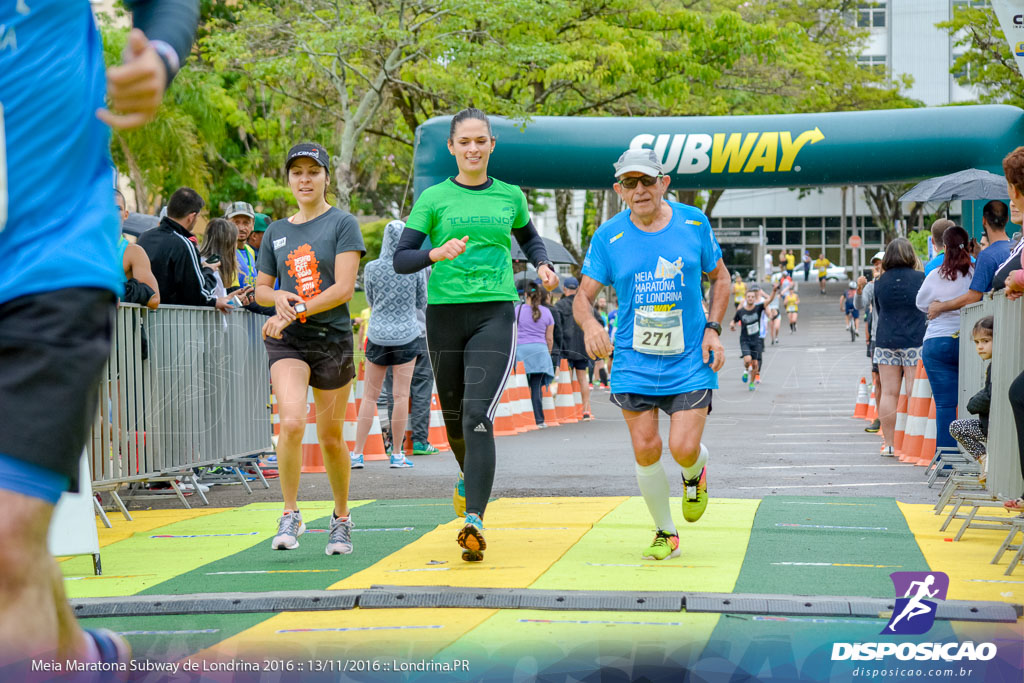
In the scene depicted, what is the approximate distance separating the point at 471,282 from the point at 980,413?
124 inches

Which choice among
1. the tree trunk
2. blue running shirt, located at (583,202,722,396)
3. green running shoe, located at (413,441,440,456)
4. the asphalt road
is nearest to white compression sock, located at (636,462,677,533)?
blue running shirt, located at (583,202,722,396)

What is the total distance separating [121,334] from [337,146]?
2633 centimetres

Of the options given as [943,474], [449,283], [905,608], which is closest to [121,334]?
[449,283]

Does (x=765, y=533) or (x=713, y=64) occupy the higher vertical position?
(x=713, y=64)

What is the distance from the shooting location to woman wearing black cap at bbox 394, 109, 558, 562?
572 cm

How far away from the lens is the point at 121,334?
299 inches

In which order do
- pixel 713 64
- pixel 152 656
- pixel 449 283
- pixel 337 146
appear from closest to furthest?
pixel 152 656
pixel 449 283
pixel 713 64
pixel 337 146

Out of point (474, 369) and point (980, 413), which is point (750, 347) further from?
point (474, 369)

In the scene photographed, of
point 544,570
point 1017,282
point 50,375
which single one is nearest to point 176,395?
point 544,570

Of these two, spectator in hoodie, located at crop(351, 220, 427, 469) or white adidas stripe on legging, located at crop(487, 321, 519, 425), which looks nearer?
white adidas stripe on legging, located at crop(487, 321, 519, 425)

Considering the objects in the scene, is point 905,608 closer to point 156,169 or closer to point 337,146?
point 337,146

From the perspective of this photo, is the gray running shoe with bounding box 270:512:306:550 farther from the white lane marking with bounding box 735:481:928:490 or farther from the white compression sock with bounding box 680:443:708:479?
the white lane marking with bounding box 735:481:928:490

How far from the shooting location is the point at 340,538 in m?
5.98

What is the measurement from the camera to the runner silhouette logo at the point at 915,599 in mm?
3830
